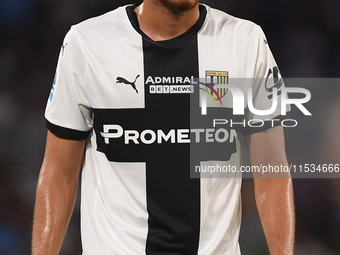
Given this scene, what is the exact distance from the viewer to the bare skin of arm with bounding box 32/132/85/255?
1.35m

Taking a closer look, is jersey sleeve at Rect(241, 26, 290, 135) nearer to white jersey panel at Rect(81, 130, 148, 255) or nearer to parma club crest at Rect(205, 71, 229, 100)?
parma club crest at Rect(205, 71, 229, 100)

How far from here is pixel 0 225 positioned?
2.52 metres

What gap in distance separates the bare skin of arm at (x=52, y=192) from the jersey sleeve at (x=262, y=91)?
0.48 metres

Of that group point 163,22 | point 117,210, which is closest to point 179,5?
point 163,22

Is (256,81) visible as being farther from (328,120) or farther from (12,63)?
(12,63)

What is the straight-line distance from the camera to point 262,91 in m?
1.36

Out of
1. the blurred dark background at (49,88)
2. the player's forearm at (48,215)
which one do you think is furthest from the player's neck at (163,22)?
the blurred dark background at (49,88)

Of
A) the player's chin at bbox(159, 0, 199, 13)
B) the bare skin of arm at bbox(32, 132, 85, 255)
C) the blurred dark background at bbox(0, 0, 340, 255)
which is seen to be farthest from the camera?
the blurred dark background at bbox(0, 0, 340, 255)

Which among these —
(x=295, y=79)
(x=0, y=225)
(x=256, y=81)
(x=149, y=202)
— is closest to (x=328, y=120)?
(x=295, y=79)

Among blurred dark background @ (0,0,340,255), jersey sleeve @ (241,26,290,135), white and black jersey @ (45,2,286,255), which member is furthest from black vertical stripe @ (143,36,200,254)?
blurred dark background @ (0,0,340,255)

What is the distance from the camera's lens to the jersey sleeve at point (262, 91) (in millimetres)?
1346

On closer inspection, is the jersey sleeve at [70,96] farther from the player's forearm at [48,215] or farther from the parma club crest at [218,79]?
the parma club crest at [218,79]

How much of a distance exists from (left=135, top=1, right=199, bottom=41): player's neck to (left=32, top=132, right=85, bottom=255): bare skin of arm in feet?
1.19

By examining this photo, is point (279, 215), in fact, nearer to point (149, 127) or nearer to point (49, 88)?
point (149, 127)
